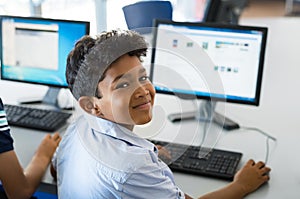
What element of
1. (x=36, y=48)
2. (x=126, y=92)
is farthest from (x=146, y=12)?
(x=126, y=92)

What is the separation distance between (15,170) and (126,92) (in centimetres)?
54

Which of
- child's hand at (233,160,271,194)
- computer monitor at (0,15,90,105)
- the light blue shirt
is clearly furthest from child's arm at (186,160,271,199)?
computer monitor at (0,15,90,105)

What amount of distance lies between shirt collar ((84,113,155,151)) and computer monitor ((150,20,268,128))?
1.62ft

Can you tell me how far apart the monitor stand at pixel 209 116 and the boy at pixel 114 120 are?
2.13ft

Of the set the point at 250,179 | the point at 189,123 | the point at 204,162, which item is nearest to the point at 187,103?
the point at 189,123

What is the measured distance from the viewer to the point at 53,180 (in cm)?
132

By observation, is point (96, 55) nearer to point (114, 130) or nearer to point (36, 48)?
point (114, 130)

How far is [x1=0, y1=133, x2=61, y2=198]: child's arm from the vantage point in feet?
4.02

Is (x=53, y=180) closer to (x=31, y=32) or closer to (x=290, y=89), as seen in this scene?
(x=31, y=32)

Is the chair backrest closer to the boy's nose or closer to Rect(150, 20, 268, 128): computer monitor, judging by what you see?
Rect(150, 20, 268, 128): computer monitor

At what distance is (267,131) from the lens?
5.53 ft

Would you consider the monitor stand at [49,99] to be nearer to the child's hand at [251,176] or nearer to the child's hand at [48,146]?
the child's hand at [48,146]

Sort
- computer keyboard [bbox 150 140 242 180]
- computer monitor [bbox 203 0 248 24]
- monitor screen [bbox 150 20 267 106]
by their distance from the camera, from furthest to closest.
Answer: computer monitor [bbox 203 0 248 24]
monitor screen [bbox 150 20 267 106]
computer keyboard [bbox 150 140 242 180]

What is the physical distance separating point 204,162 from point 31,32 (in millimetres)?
917
